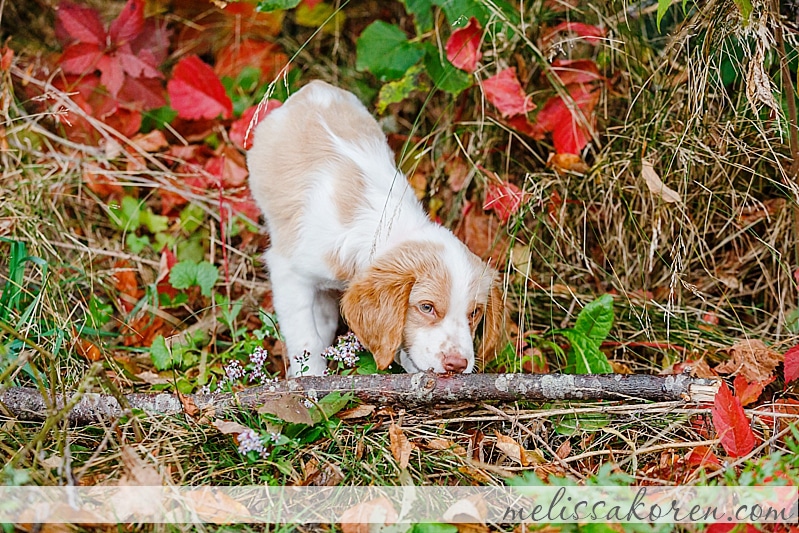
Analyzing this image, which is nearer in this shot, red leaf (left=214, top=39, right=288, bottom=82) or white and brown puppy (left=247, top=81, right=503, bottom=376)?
white and brown puppy (left=247, top=81, right=503, bottom=376)

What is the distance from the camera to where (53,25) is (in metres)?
5.11

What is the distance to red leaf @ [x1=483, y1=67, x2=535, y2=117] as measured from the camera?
390 cm

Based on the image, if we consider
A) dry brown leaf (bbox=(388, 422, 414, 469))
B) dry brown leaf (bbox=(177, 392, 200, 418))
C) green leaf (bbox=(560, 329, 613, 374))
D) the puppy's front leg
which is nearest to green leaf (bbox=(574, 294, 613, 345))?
green leaf (bbox=(560, 329, 613, 374))

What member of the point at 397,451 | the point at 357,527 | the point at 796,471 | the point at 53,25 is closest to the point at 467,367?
the point at 397,451

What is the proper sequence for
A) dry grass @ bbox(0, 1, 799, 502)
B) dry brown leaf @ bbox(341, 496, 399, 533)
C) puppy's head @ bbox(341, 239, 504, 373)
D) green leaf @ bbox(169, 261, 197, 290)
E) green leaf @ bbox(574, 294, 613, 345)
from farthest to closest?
green leaf @ bbox(169, 261, 197, 290) < green leaf @ bbox(574, 294, 613, 345) < puppy's head @ bbox(341, 239, 504, 373) < dry grass @ bbox(0, 1, 799, 502) < dry brown leaf @ bbox(341, 496, 399, 533)

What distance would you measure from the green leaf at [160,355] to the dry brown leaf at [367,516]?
132 cm

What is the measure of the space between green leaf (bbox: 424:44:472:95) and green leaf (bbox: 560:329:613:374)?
4.38 feet

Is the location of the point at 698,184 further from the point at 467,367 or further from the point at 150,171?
the point at 150,171

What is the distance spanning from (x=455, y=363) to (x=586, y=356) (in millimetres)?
684

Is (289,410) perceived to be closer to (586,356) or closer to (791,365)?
(586,356)

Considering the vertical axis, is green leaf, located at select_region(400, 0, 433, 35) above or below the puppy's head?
above

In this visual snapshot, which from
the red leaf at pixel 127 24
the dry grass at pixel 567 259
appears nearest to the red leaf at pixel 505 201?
the dry grass at pixel 567 259

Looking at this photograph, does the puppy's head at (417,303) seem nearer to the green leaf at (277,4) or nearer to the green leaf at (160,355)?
the green leaf at (160,355)

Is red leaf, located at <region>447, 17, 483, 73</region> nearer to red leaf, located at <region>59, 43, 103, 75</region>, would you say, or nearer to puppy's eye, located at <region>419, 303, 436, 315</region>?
puppy's eye, located at <region>419, 303, 436, 315</region>
